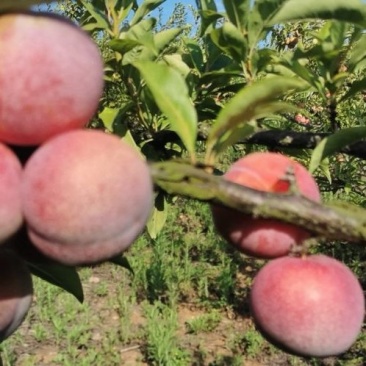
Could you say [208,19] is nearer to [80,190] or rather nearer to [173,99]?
[173,99]

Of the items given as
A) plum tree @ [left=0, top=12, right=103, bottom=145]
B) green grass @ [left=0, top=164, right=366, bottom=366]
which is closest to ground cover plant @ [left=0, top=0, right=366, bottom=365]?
plum tree @ [left=0, top=12, right=103, bottom=145]

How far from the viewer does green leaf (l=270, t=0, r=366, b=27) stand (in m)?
1.00

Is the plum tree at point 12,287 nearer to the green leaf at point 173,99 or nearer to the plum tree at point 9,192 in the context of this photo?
the plum tree at point 9,192

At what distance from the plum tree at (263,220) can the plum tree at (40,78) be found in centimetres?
25

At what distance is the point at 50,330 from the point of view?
435cm

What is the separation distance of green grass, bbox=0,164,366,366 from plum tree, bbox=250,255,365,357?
3.03 metres

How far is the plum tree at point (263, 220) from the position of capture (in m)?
0.80

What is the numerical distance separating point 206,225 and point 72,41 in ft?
18.1

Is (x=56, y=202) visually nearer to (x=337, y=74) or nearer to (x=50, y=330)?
(x=337, y=74)

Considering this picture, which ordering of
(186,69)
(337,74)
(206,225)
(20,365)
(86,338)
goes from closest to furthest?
(337,74) < (186,69) < (20,365) < (86,338) < (206,225)

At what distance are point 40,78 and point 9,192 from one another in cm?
12

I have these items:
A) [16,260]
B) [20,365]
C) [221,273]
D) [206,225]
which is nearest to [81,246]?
[16,260]

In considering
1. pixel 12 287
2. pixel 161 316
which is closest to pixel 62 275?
pixel 12 287

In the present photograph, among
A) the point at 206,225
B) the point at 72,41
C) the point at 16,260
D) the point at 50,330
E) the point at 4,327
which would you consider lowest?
the point at 206,225
